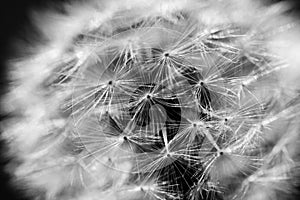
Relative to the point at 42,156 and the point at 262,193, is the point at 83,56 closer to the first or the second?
the point at 42,156

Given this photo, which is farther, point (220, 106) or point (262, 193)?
point (262, 193)

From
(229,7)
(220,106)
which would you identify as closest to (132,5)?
(229,7)

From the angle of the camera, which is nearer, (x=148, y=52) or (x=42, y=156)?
(x=148, y=52)

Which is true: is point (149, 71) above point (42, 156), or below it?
above

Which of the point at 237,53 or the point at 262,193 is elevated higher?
the point at 237,53

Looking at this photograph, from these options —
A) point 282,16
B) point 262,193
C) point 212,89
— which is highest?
point 282,16

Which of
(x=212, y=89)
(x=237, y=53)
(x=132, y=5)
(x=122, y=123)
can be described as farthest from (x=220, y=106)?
(x=132, y=5)

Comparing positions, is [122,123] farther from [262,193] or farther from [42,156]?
[262,193]

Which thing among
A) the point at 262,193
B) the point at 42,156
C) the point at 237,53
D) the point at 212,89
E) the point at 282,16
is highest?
the point at 282,16
